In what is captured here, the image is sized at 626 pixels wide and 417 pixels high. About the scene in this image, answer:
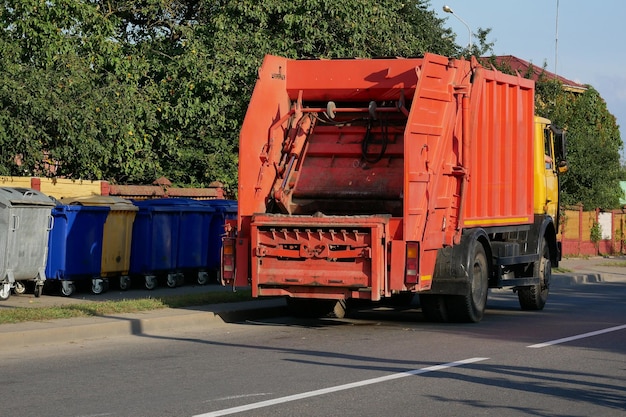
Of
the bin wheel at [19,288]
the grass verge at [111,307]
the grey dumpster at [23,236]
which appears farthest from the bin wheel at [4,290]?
the grass verge at [111,307]

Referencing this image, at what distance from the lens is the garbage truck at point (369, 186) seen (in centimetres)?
1362

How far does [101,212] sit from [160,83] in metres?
7.69

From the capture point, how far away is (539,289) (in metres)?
18.0

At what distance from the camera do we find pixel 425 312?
605 inches

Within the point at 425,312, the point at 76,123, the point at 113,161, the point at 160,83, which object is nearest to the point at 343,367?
the point at 425,312

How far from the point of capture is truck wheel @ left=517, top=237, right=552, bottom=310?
1788 cm

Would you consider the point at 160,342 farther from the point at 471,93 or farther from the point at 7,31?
the point at 7,31

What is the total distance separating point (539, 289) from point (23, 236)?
26.2 ft

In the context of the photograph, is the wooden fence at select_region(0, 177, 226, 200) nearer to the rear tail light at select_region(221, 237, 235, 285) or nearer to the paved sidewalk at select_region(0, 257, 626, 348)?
the paved sidewalk at select_region(0, 257, 626, 348)

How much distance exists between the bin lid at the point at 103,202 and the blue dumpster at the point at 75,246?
270 millimetres

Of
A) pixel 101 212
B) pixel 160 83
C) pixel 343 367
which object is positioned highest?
pixel 160 83

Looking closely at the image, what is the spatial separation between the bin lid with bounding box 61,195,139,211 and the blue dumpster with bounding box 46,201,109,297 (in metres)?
0.27

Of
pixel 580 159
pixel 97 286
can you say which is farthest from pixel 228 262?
pixel 580 159

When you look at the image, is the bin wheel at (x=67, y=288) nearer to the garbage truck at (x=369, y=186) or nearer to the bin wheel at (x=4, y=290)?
the bin wheel at (x=4, y=290)
